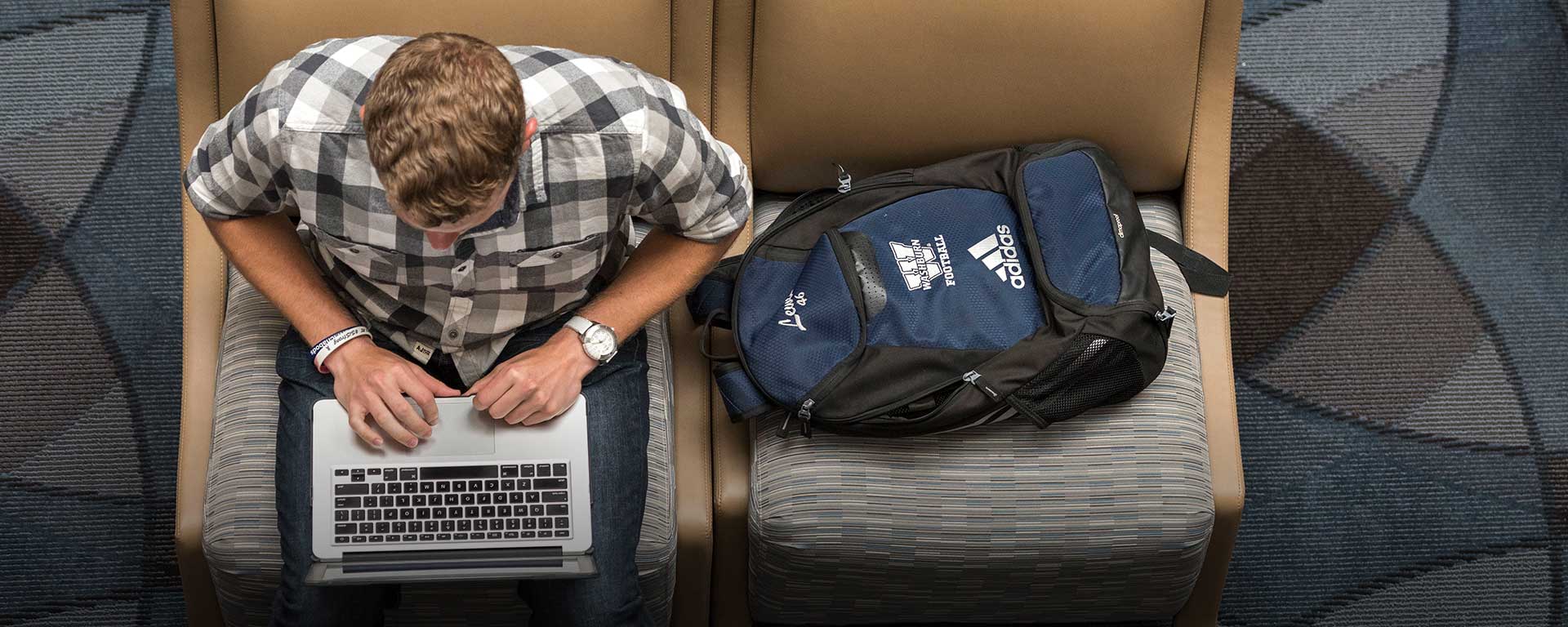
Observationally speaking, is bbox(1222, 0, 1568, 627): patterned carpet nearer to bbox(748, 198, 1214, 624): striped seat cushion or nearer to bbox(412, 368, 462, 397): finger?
bbox(748, 198, 1214, 624): striped seat cushion

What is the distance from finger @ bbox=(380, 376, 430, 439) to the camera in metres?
1.40

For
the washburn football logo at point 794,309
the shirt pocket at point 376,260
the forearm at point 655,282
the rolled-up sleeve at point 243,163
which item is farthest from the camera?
the washburn football logo at point 794,309

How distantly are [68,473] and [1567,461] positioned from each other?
251cm

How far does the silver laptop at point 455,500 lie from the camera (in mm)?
1424

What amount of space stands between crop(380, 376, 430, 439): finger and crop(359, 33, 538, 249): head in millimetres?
308

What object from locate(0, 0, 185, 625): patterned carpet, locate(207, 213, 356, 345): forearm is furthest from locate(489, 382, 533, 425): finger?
locate(0, 0, 185, 625): patterned carpet

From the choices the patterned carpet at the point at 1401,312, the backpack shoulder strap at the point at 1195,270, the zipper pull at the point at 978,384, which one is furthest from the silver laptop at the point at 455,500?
the patterned carpet at the point at 1401,312

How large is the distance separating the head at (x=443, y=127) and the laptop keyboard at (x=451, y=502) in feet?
1.28

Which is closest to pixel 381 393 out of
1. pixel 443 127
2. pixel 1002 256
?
pixel 443 127

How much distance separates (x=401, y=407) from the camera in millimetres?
1399

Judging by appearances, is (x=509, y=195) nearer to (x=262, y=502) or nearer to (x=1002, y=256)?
(x=262, y=502)

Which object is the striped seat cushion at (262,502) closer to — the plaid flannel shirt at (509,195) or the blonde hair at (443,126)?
the plaid flannel shirt at (509,195)

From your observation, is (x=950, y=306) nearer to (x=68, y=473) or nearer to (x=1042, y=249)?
(x=1042, y=249)

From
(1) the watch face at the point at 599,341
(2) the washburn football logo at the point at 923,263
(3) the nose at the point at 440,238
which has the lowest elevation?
(1) the watch face at the point at 599,341
